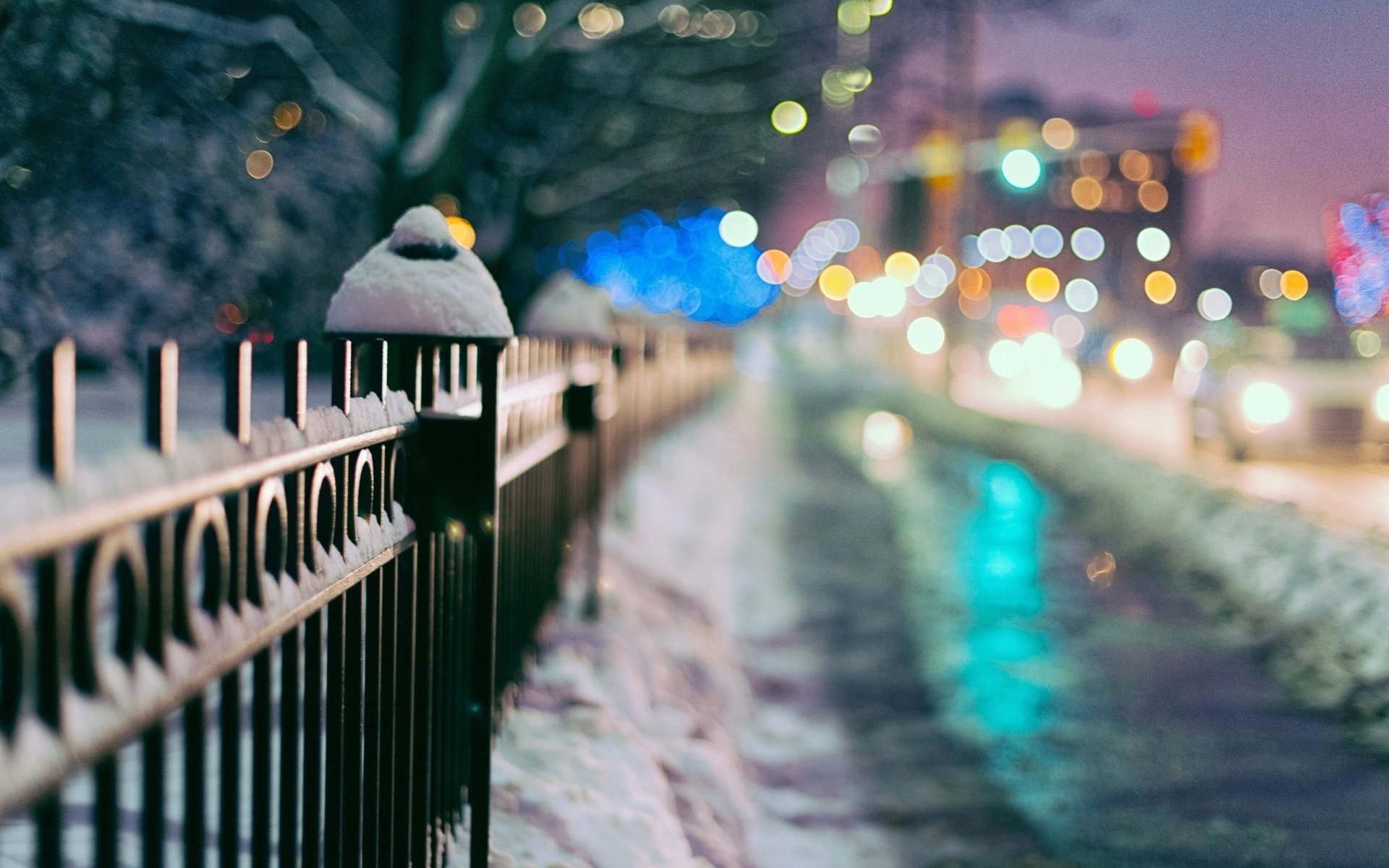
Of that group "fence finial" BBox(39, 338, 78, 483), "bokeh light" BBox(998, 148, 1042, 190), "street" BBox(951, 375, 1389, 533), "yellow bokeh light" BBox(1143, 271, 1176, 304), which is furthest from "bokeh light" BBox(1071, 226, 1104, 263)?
"fence finial" BBox(39, 338, 78, 483)

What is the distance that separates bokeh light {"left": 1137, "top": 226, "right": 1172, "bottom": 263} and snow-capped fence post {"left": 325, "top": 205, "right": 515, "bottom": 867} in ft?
388

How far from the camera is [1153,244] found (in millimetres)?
124312

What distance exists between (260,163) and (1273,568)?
12244mm

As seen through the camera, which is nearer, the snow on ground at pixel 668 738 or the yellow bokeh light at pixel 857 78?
the snow on ground at pixel 668 738

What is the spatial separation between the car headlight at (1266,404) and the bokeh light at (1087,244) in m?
118

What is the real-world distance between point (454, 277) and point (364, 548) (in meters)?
1.11

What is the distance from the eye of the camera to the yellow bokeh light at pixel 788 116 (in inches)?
880

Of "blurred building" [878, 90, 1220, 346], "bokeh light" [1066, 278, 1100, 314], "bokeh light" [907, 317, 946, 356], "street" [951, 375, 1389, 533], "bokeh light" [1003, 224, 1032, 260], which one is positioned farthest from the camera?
"bokeh light" [1003, 224, 1032, 260]

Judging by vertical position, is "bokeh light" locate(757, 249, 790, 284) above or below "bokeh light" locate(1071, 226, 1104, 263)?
below

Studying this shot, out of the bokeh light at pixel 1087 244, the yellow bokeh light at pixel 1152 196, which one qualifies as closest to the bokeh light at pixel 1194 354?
the bokeh light at pixel 1087 244

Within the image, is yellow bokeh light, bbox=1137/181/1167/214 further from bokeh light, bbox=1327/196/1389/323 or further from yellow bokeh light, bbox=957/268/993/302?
bokeh light, bbox=1327/196/1389/323

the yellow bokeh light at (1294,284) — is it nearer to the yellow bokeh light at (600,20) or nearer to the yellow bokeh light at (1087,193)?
the yellow bokeh light at (1087,193)

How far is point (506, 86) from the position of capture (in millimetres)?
15555

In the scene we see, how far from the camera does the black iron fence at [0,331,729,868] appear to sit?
1.64m
